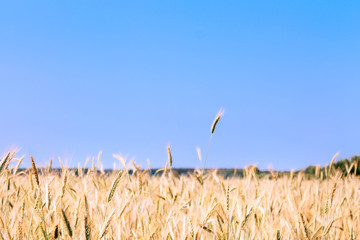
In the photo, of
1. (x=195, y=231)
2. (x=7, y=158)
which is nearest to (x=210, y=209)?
(x=195, y=231)

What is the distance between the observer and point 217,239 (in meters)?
1.88

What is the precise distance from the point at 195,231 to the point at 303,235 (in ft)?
1.86

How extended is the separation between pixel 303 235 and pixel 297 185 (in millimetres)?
2462

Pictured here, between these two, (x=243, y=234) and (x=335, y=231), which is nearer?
(x=243, y=234)

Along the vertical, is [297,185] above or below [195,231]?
above

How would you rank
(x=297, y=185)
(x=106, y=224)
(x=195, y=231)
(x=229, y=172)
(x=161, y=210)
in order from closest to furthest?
(x=106, y=224), (x=195, y=231), (x=161, y=210), (x=297, y=185), (x=229, y=172)

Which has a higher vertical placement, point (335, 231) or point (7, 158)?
point (7, 158)

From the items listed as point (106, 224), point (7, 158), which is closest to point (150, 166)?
point (7, 158)

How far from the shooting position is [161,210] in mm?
2703

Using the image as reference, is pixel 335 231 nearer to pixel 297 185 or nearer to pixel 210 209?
pixel 210 209

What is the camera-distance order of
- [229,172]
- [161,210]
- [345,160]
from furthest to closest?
[229,172] < [345,160] < [161,210]

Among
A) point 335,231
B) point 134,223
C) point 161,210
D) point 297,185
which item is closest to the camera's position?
point 134,223

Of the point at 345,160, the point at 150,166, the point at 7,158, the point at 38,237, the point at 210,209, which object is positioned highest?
the point at 345,160

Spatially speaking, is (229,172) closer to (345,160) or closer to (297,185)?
(345,160)
